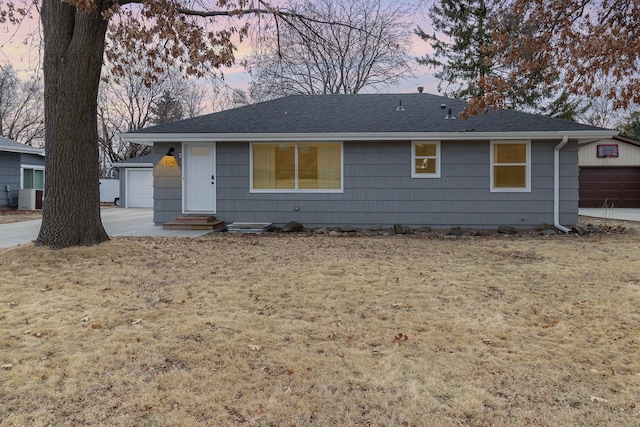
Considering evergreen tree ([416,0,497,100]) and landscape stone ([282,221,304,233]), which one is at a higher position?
evergreen tree ([416,0,497,100])

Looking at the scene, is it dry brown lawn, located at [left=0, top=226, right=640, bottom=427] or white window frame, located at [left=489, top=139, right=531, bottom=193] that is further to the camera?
white window frame, located at [left=489, top=139, right=531, bottom=193]

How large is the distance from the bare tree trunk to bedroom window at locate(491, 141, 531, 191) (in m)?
8.92

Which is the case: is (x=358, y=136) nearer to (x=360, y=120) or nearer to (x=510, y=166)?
(x=360, y=120)

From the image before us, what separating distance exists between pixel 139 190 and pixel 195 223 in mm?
10988

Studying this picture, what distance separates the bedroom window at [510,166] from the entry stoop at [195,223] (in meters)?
6.94

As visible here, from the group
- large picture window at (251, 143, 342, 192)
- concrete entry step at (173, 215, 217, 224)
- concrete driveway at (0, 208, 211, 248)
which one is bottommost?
concrete driveway at (0, 208, 211, 248)

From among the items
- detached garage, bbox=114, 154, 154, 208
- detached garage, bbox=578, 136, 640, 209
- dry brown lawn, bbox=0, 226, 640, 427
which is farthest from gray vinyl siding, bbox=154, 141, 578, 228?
detached garage, bbox=578, 136, 640, 209

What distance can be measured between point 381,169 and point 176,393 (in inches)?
349

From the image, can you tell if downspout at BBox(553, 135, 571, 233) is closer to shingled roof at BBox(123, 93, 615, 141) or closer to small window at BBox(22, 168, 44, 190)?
shingled roof at BBox(123, 93, 615, 141)

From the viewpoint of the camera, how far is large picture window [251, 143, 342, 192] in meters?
11.0

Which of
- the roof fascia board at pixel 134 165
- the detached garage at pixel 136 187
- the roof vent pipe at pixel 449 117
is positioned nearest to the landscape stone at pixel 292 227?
the roof vent pipe at pixel 449 117

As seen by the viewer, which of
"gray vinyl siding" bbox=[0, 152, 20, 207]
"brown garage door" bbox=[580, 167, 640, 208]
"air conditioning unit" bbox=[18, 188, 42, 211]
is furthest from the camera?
"brown garage door" bbox=[580, 167, 640, 208]

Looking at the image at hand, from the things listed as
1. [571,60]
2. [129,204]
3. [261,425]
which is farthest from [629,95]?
[129,204]

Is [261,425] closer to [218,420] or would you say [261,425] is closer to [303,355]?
[218,420]
